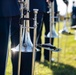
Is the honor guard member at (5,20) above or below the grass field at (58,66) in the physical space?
above

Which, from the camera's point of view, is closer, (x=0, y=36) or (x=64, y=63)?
(x=0, y=36)

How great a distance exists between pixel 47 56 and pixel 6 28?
2.93 metres

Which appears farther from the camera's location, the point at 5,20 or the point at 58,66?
the point at 58,66

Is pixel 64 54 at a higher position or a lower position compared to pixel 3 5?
lower

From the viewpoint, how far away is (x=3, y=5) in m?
3.76

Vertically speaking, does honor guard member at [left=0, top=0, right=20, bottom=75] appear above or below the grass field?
above

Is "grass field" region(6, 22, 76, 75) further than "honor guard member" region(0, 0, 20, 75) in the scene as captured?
Yes

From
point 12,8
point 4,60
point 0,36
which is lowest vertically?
point 4,60

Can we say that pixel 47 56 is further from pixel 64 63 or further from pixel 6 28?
pixel 6 28

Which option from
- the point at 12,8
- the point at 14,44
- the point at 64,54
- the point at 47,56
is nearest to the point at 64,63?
the point at 47,56

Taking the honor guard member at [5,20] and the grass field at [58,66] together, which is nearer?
the honor guard member at [5,20]

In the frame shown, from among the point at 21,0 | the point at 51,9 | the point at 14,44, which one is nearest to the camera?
the point at 21,0

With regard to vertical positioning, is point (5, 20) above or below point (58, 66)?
above

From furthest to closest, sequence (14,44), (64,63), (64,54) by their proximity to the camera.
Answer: (64,54)
(64,63)
(14,44)
